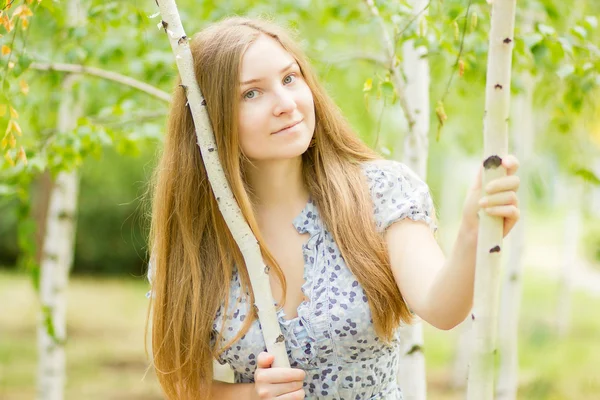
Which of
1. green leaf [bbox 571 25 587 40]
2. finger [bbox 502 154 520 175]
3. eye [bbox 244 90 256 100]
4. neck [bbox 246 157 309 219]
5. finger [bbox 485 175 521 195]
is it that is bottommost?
finger [bbox 485 175 521 195]

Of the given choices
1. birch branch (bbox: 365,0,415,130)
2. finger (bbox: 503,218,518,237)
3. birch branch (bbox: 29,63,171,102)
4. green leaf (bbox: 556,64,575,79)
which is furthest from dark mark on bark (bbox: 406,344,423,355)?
finger (bbox: 503,218,518,237)

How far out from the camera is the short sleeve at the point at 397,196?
1991mm

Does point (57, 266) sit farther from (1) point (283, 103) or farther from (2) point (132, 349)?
(2) point (132, 349)

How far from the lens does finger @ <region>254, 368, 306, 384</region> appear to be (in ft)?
6.36

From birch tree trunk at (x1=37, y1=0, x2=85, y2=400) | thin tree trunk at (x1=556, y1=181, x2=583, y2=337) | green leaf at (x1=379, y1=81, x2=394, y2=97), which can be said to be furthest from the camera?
thin tree trunk at (x1=556, y1=181, x2=583, y2=337)

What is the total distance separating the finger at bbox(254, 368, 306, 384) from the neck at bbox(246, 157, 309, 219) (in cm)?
46

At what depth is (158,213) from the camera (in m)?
2.26

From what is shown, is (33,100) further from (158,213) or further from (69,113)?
(158,213)

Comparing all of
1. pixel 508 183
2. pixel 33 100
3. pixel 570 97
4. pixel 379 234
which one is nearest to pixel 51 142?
pixel 33 100

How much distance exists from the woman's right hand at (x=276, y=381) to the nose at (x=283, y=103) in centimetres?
59

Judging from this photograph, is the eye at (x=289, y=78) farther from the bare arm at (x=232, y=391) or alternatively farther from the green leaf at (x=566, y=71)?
the green leaf at (x=566, y=71)

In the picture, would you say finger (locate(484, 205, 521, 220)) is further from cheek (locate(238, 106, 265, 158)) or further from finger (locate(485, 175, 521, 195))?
cheek (locate(238, 106, 265, 158))

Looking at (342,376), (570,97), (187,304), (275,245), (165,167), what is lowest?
(342,376)

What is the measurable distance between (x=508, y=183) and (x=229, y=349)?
1028mm
